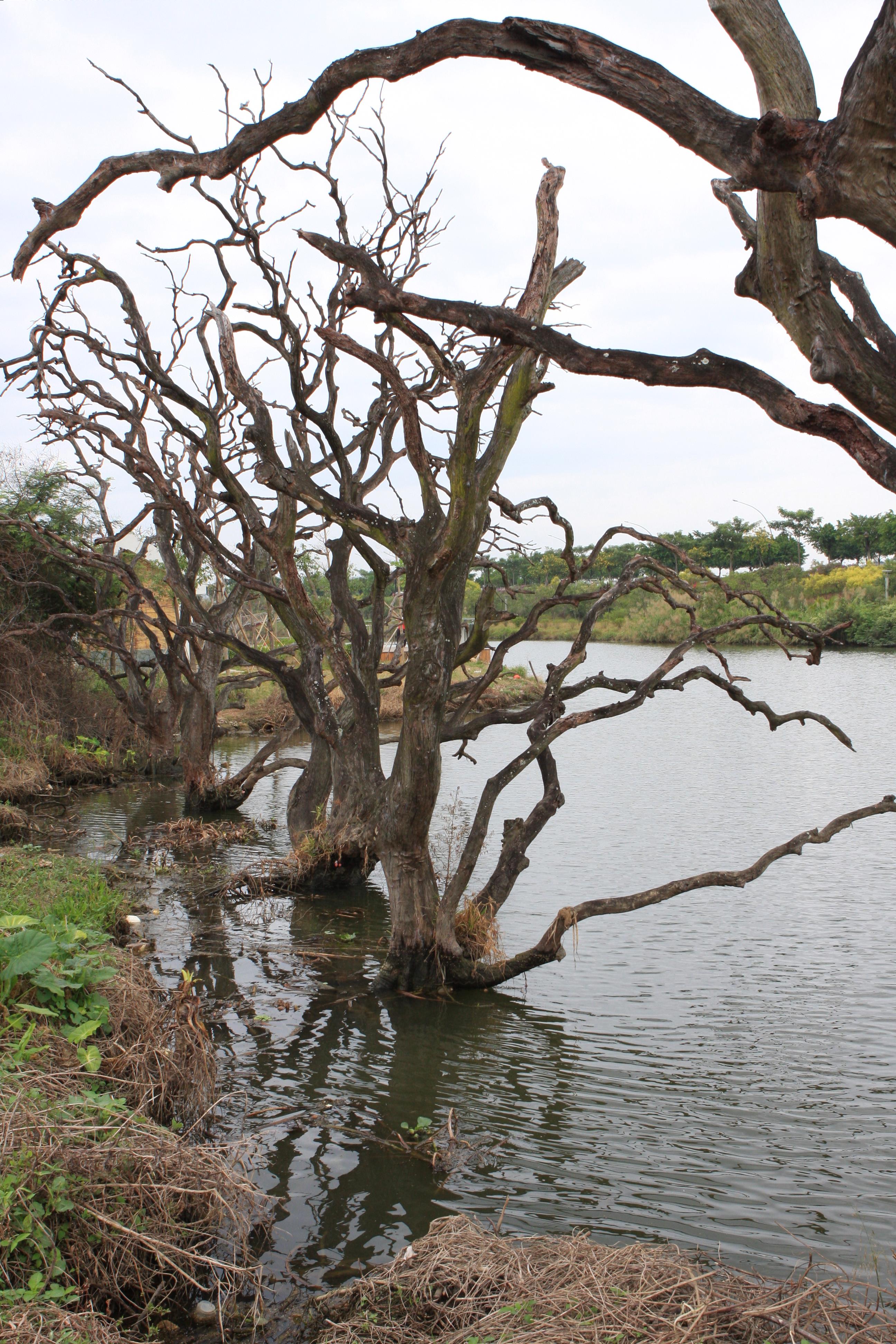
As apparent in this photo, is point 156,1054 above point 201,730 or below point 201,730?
below

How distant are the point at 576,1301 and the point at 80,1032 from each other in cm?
248

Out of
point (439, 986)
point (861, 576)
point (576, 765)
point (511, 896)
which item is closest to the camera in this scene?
point (439, 986)

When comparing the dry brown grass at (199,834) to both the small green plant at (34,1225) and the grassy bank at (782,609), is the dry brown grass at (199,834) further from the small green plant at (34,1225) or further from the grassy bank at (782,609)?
the grassy bank at (782,609)

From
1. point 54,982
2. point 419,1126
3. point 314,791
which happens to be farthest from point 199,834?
point 54,982

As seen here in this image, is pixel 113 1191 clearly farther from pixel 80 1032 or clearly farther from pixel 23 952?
pixel 23 952

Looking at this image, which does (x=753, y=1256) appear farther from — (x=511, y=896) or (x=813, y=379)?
(x=511, y=896)

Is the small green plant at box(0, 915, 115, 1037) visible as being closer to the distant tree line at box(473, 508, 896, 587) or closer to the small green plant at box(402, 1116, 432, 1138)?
the small green plant at box(402, 1116, 432, 1138)

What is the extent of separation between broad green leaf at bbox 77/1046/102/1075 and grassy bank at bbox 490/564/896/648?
145ft

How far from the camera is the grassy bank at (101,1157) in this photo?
3.34 meters

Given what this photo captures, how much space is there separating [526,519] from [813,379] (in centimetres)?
595

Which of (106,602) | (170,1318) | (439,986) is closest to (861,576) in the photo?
(106,602)

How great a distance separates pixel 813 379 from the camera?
270 centimetres

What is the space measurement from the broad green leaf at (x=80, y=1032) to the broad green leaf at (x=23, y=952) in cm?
33

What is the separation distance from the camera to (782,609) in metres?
57.0
